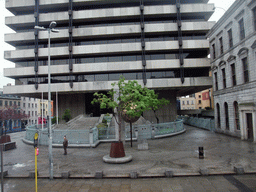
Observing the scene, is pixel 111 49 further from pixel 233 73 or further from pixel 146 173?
pixel 146 173

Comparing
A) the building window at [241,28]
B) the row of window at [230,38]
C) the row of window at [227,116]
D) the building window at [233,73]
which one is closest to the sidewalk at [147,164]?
the row of window at [227,116]

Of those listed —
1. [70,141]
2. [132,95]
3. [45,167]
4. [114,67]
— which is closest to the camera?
A: [45,167]

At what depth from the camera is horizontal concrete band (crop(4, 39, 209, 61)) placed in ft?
104

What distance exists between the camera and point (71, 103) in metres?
38.6

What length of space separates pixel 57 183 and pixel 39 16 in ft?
113

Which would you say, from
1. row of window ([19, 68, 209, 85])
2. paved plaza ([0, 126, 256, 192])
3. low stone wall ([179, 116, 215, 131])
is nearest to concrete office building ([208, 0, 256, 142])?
low stone wall ([179, 116, 215, 131])

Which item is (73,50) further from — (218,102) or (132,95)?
(218,102)

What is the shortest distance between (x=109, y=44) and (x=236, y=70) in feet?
69.4

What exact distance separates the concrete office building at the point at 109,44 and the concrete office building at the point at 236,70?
7015 mm

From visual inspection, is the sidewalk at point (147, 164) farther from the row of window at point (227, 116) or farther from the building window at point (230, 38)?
the building window at point (230, 38)

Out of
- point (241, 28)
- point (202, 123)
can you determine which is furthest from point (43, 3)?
point (202, 123)

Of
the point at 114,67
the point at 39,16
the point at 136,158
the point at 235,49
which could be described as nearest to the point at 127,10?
the point at 114,67

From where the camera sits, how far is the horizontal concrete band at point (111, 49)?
3161cm

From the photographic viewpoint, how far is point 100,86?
32.6m
